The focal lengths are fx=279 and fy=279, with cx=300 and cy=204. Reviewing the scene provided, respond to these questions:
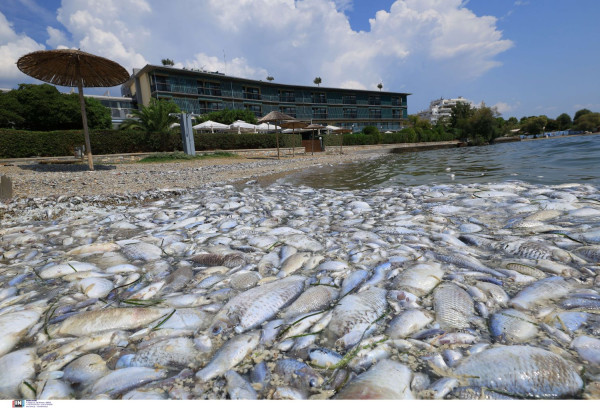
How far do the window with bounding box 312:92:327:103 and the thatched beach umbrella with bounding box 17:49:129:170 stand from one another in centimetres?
4725

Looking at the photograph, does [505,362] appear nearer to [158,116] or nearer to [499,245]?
[499,245]

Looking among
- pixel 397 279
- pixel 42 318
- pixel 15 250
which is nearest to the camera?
pixel 42 318

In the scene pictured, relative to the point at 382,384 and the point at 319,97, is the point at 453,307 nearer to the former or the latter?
the point at 382,384

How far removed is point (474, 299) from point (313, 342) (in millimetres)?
764

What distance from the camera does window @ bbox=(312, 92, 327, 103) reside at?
5269 centimetres

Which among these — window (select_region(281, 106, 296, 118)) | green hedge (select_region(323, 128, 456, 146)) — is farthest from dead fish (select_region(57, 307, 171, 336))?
window (select_region(281, 106, 296, 118))

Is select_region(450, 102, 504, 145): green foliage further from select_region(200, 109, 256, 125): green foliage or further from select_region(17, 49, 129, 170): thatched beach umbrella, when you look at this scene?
select_region(17, 49, 129, 170): thatched beach umbrella

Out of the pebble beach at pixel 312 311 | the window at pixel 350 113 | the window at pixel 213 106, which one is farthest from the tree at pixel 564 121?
the pebble beach at pixel 312 311

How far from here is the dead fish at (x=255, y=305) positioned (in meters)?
1.17

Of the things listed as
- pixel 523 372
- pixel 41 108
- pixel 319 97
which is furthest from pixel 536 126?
pixel 41 108

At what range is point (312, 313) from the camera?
4.00ft

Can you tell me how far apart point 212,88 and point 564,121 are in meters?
68.4
